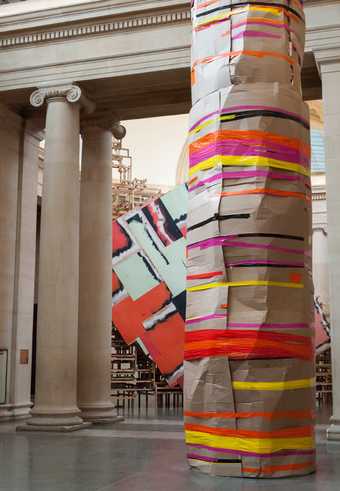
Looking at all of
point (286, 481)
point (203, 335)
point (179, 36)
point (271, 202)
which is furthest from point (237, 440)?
point (179, 36)

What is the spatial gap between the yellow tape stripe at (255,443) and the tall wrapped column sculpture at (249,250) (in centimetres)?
1

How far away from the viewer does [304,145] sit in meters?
8.85

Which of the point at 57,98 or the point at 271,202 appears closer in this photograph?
the point at 271,202

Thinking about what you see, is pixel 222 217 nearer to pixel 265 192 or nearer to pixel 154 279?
pixel 265 192

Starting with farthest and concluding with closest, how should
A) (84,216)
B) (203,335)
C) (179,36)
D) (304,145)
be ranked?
(84,216), (179,36), (304,145), (203,335)

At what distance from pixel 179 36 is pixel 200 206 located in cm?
761

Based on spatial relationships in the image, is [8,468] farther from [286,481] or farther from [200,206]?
[200,206]

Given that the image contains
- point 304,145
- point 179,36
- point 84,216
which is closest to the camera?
point 304,145

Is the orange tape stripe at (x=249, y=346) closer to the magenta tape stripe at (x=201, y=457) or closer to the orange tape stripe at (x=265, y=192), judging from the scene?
the magenta tape stripe at (x=201, y=457)

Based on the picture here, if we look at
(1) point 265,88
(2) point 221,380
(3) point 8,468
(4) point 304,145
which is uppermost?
(1) point 265,88

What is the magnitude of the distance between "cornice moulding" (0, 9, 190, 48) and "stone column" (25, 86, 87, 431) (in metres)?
1.29

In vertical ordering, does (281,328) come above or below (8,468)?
above

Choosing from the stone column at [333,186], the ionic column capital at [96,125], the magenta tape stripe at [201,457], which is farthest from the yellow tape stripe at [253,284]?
the ionic column capital at [96,125]

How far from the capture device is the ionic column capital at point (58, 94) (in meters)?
15.6
